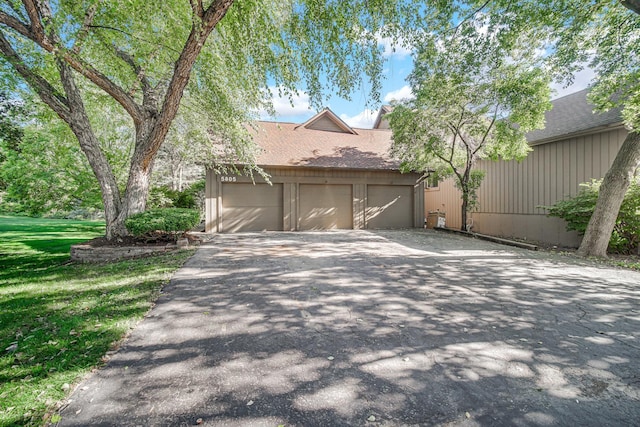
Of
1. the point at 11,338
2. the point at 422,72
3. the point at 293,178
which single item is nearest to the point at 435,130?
A: the point at 422,72

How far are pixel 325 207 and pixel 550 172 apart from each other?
27.3 ft

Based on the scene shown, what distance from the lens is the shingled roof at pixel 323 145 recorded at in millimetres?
12703

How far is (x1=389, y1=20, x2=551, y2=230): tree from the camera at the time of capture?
7039 mm

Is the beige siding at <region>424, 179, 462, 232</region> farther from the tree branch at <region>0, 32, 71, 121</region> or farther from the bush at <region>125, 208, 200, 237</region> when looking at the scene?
the tree branch at <region>0, 32, 71, 121</region>

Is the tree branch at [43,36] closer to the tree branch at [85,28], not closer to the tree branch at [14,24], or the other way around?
the tree branch at [14,24]

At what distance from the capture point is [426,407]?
6.17 ft

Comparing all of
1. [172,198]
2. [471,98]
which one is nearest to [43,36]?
[172,198]

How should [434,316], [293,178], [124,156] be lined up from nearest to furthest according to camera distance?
[434,316], [124,156], [293,178]

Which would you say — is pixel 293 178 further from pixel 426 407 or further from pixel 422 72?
pixel 426 407

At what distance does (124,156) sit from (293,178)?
6.67 meters

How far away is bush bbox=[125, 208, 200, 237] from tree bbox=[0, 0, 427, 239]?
2.27 feet

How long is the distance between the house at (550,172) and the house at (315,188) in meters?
3.14

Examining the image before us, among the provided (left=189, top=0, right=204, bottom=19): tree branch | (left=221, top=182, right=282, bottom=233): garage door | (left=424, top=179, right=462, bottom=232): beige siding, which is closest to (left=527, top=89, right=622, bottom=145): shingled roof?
(left=424, top=179, right=462, bottom=232): beige siding

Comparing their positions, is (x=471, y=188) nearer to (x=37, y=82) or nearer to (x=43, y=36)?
(x=43, y=36)
